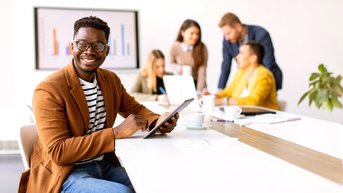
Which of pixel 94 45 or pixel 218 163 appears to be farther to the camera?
pixel 94 45

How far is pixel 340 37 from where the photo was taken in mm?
4266

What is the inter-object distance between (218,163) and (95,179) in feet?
1.54

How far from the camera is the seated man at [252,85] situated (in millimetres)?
2890

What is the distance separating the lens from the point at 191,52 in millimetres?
4160

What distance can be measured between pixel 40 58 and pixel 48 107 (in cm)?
269

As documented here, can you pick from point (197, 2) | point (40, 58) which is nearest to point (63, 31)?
point (40, 58)

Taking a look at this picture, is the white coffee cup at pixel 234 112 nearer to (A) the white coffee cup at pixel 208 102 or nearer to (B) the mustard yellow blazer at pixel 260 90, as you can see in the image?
(A) the white coffee cup at pixel 208 102

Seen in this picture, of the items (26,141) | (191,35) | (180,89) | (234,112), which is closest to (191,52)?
(191,35)

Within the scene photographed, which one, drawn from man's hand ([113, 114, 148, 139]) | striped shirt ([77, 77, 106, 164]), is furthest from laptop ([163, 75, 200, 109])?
man's hand ([113, 114, 148, 139])

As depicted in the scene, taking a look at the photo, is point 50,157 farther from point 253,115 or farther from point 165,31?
point 165,31

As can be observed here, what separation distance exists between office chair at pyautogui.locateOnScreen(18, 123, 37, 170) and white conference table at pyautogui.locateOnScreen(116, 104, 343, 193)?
391mm

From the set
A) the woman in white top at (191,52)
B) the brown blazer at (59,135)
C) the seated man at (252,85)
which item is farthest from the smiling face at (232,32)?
the brown blazer at (59,135)

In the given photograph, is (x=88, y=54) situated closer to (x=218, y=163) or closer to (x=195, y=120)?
(x=195, y=120)

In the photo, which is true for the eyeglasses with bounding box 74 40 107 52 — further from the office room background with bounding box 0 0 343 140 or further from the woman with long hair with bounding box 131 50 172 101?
the office room background with bounding box 0 0 343 140
